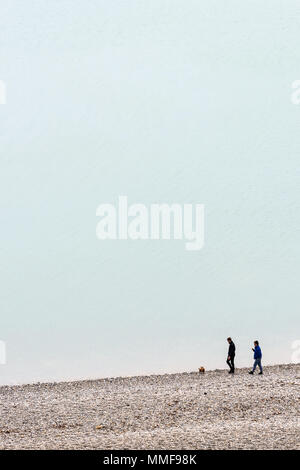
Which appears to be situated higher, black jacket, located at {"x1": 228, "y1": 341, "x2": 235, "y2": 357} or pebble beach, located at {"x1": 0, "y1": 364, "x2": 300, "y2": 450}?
black jacket, located at {"x1": 228, "y1": 341, "x2": 235, "y2": 357}

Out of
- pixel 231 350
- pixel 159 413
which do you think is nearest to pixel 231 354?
pixel 231 350

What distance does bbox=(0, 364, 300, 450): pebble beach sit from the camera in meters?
16.1

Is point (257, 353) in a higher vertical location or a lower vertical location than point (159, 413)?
higher

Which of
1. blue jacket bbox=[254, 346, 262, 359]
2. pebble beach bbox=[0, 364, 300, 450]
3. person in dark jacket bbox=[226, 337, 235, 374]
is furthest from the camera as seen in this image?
person in dark jacket bbox=[226, 337, 235, 374]

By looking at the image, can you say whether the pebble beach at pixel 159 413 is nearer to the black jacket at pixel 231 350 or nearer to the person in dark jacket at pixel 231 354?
the person in dark jacket at pixel 231 354

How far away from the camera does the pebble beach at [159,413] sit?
1611cm

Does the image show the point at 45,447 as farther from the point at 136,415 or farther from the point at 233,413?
the point at 233,413

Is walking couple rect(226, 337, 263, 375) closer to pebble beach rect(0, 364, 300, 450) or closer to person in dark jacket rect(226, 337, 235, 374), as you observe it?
person in dark jacket rect(226, 337, 235, 374)

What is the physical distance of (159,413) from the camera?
67.5ft

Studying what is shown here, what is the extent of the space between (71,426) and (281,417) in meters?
6.50

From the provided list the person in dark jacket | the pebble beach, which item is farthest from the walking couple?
the pebble beach

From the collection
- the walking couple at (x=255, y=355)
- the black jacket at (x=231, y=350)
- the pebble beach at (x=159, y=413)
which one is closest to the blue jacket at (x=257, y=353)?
the walking couple at (x=255, y=355)

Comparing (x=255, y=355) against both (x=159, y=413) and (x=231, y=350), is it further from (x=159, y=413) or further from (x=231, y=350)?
(x=159, y=413)
